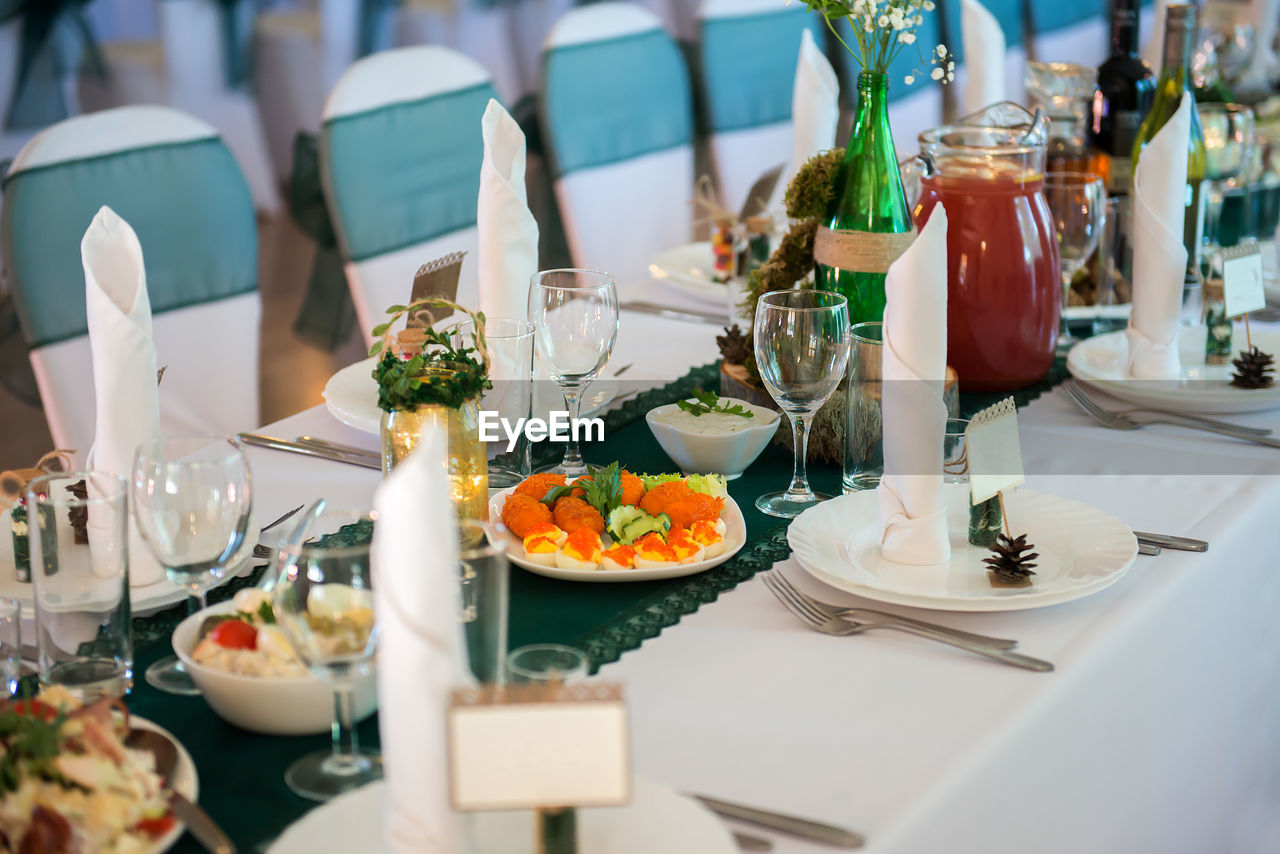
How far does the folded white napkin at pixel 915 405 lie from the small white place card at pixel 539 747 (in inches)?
21.2

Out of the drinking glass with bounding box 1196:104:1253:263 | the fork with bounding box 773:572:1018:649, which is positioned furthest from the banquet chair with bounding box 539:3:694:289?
the fork with bounding box 773:572:1018:649

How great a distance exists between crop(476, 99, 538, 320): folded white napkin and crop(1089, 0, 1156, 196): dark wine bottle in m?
0.99

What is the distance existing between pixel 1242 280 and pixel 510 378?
3.11ft

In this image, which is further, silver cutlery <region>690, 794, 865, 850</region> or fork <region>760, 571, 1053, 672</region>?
fork <region>760, 571, 1053, 672</region>

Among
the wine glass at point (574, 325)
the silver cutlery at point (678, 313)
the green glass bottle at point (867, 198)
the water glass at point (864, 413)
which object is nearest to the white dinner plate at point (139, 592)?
the wine glass at point (574, 325)

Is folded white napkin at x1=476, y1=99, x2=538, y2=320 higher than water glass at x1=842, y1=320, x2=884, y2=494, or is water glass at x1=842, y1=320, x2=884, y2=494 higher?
folded white napkin at x1=476, y1=99, x2=538, y2=320

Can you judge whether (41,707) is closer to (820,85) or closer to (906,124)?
(820,85)

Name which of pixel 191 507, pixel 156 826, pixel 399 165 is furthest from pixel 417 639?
pixel 399 165

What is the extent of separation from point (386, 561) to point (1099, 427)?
1.12 metres

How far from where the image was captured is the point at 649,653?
1.00m

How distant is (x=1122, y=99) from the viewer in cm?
199

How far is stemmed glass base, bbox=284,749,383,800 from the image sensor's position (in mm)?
807

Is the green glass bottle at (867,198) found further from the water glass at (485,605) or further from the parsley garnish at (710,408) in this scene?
the water glass at (485,605)

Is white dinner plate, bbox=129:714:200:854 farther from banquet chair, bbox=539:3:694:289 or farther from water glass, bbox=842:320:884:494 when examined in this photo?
banquet chair, bbox=539:3:694:289
